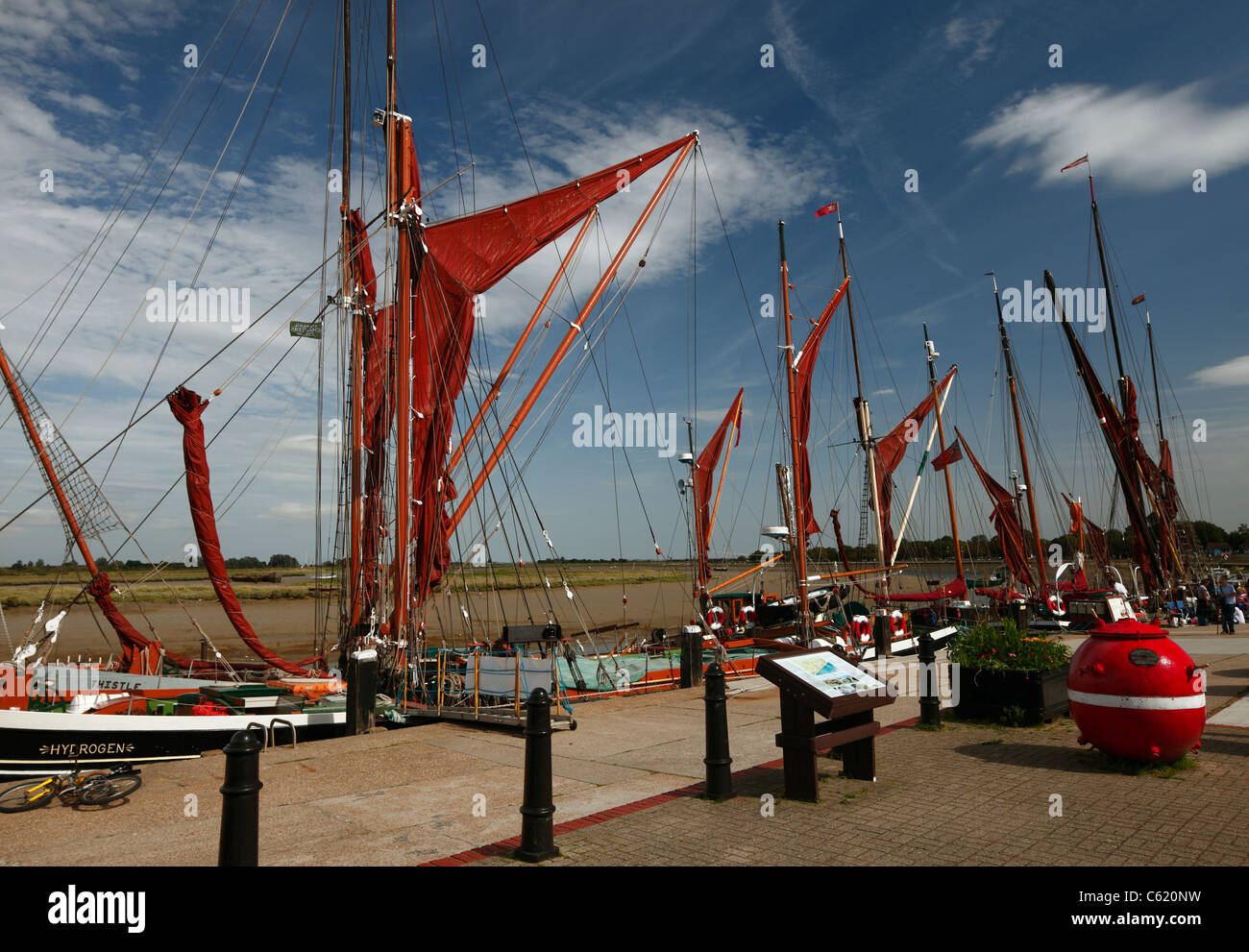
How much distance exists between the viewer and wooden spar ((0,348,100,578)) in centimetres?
1504

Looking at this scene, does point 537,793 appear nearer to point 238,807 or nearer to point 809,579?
point 238,807

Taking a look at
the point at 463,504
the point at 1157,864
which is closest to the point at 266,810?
the point at 1157,864

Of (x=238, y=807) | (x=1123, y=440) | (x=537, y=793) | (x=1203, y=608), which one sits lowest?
(x=1203, y=608)

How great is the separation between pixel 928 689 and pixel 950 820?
14.6 ft

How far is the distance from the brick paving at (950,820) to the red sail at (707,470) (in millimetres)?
19439

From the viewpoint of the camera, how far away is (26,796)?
7965 mm

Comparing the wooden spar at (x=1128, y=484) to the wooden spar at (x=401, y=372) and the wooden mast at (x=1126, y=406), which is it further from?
the wooden spar at (x=401, y=372)

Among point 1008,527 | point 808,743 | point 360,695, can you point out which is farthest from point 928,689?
point 1008,527

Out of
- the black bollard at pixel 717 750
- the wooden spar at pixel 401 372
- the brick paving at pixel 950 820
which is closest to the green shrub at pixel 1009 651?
the brick paving at pixel 950 820

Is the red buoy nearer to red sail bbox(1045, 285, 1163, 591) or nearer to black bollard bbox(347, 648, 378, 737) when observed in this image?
black bollard bbox(347, 648, 378, 737)

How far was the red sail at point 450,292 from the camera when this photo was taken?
14992mm

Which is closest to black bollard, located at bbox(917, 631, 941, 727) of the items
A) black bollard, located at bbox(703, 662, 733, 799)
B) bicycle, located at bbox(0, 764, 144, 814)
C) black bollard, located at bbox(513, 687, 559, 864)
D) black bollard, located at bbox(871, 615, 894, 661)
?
black bollard, located at bbox(703, 662, 733, 799)

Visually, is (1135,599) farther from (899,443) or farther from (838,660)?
(838,660)
